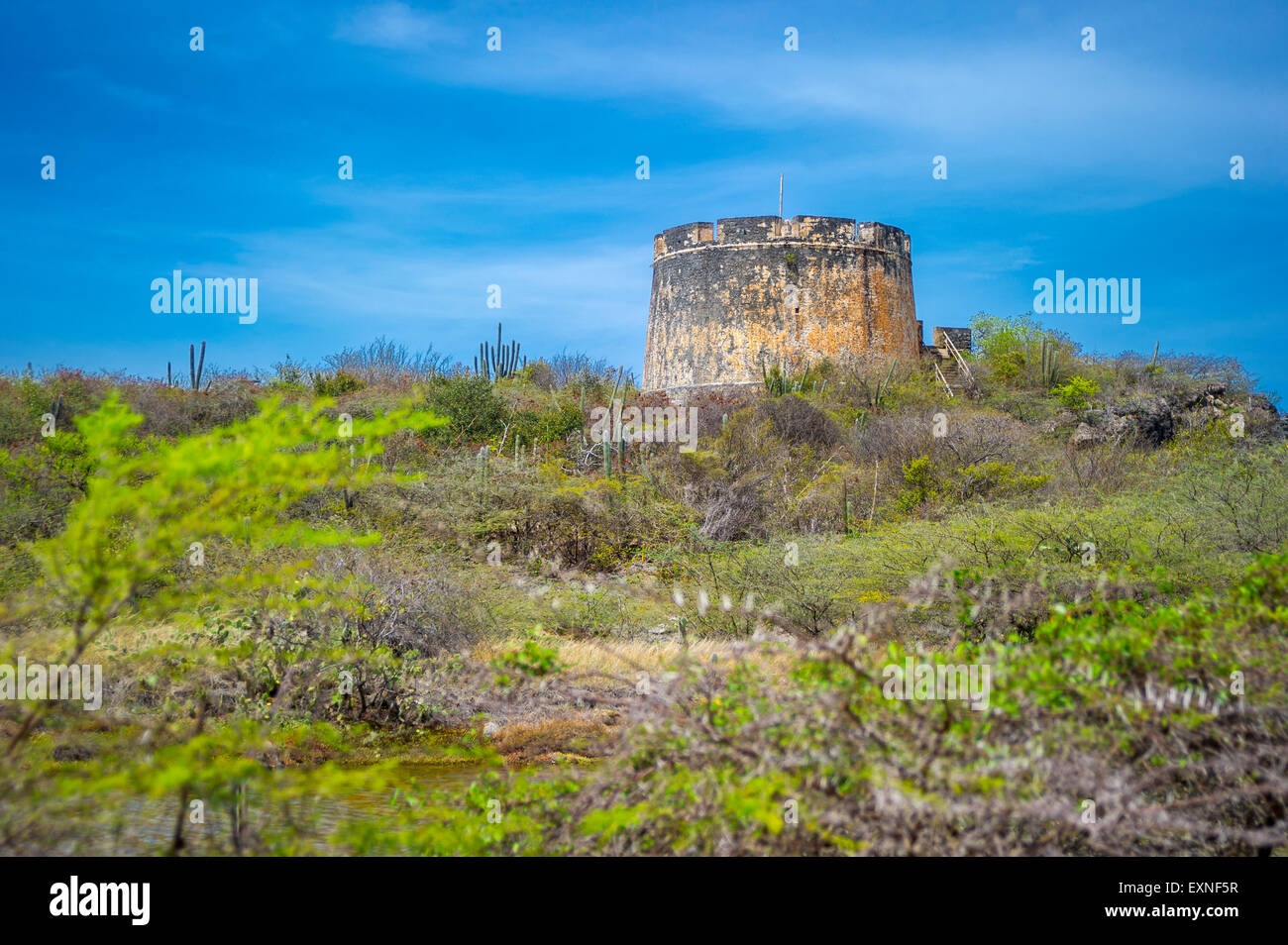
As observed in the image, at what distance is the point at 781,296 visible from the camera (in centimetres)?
2802

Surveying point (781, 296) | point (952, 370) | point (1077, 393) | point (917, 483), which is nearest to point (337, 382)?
point (781, 296)

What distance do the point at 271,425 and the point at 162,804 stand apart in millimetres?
4972

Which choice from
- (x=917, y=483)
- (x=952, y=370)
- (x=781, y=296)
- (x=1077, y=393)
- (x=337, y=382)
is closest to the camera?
(x=917, y=483)

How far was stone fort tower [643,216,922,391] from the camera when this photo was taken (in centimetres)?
2795

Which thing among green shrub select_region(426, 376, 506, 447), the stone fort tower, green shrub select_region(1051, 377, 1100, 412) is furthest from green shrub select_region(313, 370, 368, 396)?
green shrub select_region(1051, 377, 1100, 412)

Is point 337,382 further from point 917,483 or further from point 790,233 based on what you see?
point 917,483

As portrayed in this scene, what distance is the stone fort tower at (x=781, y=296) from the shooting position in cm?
2795

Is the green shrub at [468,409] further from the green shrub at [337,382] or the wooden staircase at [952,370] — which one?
the wooden staircase at [952,370]

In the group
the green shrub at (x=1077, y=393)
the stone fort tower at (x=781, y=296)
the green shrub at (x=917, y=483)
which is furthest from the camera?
the stone fort tower at (x=781, y=296)

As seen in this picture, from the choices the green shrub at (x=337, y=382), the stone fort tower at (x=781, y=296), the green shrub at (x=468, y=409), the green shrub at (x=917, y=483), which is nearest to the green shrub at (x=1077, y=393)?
the stone fort tower at (x=781, y=296)

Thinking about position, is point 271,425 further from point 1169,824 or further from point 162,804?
point 162,804

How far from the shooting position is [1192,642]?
412 centimetres

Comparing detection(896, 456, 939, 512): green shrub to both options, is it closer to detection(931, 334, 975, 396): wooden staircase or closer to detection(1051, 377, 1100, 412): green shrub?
detection(1051, 377, 1100, 412): green shrub
